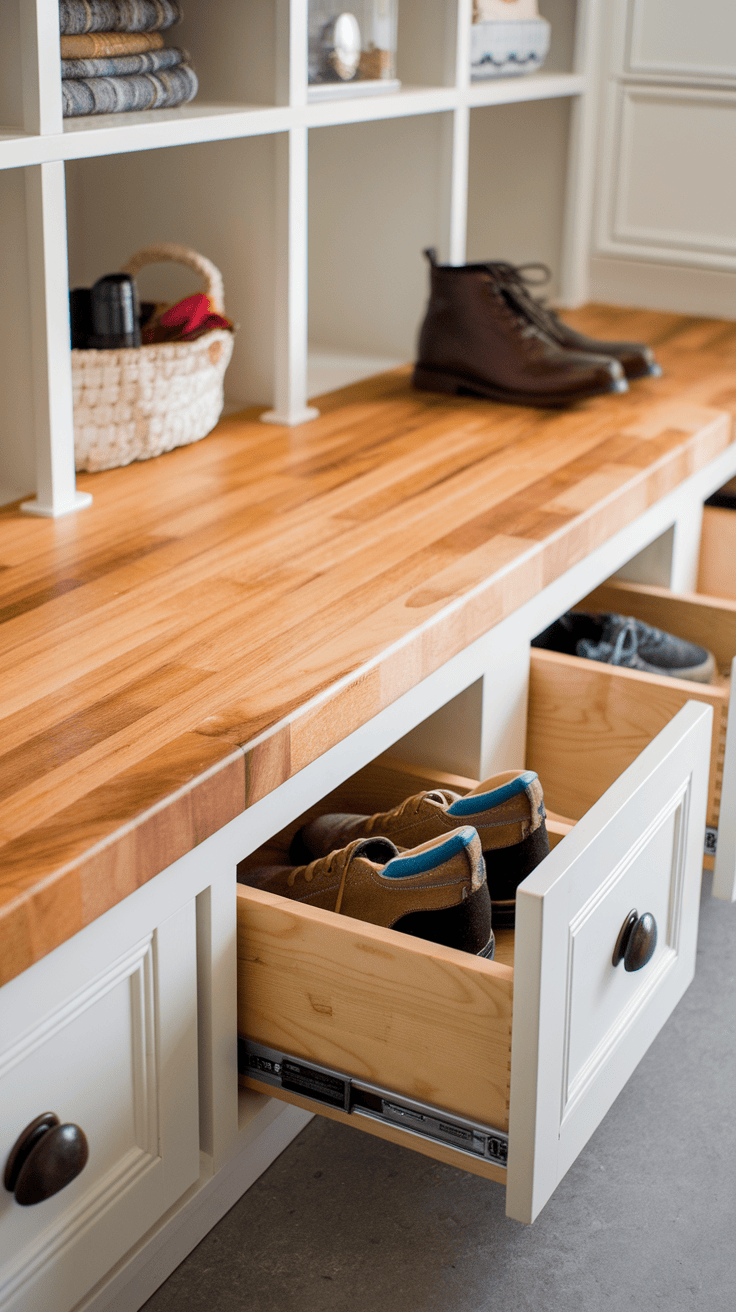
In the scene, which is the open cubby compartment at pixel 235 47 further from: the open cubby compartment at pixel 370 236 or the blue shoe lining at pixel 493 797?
the blue shoe lining at pixel 493 797

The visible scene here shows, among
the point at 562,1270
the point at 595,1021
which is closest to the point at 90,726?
the point at 595,1021

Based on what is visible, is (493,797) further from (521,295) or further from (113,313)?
(521,295)

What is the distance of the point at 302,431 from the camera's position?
1538mm

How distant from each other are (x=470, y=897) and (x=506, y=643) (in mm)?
339

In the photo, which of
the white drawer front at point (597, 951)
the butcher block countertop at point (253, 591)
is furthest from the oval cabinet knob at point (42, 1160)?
the white drawer front at point (597, 951)

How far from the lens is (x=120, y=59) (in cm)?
129

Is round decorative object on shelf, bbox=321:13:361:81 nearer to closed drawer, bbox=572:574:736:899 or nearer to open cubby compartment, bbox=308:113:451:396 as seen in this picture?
open cubby compartment, bbox=308:113:451:396

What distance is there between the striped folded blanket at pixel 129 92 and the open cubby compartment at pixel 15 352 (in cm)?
15

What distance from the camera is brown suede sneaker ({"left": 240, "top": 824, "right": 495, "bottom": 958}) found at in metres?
0.91

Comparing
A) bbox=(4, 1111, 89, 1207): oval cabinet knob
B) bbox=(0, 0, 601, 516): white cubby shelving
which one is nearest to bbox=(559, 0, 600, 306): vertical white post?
bbox=(0, 0, 601, 516): white cubby shelving

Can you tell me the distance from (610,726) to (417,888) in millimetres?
387

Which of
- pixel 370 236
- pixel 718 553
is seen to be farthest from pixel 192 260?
pixel 718 553

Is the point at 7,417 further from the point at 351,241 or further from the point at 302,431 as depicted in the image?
the point at 351,241

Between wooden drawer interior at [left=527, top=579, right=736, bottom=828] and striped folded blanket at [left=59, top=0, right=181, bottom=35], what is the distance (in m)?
0.74
